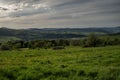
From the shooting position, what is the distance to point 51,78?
1988 centimetres

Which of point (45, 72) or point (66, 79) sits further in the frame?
point (45, 72)

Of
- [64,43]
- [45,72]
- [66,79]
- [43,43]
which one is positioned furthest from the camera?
[64,43]

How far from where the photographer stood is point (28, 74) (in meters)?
21.0

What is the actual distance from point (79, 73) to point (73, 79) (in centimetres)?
251

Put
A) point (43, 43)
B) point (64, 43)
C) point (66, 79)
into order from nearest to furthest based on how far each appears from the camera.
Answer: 1. point (66, 79)
2. point (43, 43)
3. point (64, 43)

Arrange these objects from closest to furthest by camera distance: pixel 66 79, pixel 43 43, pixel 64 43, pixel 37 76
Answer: pixel 66 79, pixel 37 76, pixel 43 43, pixel 64 43

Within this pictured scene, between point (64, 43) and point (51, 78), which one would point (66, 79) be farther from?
point (64, 43)

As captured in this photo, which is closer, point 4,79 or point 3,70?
point 4,79

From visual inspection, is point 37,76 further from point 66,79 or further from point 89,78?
point 89,78

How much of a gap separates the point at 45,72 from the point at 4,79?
4206mm

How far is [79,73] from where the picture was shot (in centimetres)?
2166

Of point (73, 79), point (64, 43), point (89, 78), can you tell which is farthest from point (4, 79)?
point (64, 43)

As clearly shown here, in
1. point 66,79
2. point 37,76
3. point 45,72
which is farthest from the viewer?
point 45,72

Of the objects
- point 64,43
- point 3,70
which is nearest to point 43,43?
point 64,43
